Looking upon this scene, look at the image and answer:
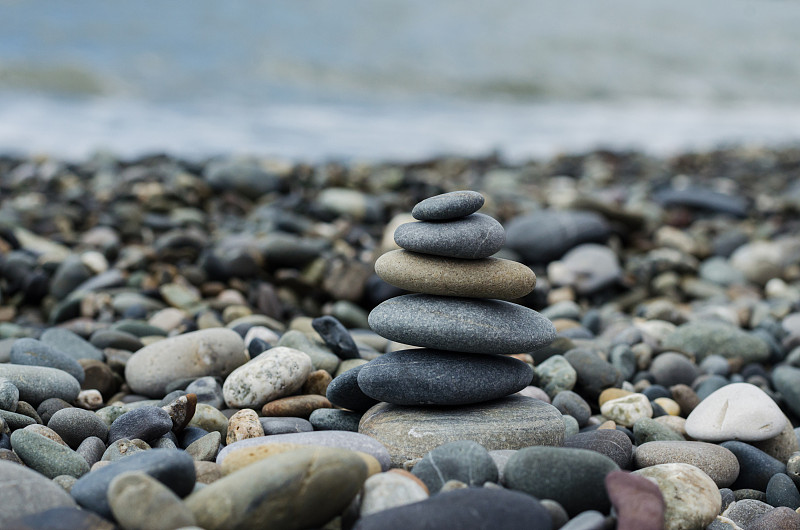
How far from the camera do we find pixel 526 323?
9.31ft

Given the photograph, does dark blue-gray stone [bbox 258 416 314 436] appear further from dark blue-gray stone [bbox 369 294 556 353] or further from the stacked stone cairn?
dark blue-gray stone [bbox 369 294 556 353]

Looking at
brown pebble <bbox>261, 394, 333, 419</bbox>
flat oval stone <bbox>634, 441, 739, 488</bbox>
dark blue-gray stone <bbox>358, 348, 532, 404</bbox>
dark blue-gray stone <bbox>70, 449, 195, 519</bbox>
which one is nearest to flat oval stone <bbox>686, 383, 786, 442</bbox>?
flat oval stone <bbox>634, 441, 739, 488</bbox>

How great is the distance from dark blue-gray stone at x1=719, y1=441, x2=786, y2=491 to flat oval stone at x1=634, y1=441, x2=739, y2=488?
78 mm

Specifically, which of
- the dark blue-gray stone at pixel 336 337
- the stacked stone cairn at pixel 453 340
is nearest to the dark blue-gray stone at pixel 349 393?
the stacked stone cairn at pixel 453 340

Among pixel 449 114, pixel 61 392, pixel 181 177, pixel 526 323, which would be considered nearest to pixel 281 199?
pixel 181 177

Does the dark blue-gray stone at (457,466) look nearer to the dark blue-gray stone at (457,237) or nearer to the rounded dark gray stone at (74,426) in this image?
the dark blue-gray stone at (457,237)

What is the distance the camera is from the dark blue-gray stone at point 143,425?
8.75ft

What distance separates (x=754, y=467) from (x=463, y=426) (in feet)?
4.08

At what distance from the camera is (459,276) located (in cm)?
277

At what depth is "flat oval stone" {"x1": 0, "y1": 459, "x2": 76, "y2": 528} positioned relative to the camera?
1.93 metres

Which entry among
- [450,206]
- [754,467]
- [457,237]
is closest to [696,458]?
[754,467]

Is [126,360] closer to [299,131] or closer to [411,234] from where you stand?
[411,234]

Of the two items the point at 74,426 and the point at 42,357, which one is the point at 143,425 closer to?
the point at 74,426

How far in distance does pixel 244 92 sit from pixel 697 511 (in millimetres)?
15967
